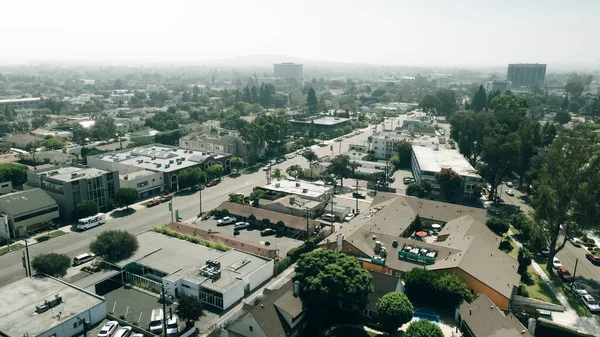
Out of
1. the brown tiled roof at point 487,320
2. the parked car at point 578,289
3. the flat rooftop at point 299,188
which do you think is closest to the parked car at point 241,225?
the flat rooftop at point 299,188

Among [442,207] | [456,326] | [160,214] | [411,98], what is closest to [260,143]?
[160,214]

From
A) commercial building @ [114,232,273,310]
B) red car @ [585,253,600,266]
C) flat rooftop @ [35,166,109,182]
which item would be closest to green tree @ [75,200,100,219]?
flat rooftop @ [35,166,109,182]

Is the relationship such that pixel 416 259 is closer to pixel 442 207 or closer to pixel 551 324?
pixel 551 324

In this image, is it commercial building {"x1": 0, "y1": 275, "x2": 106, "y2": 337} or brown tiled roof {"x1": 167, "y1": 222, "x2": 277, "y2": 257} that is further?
brown tiled roof {"x1": 167, "y1": 222, "x2": 277, "y2": 257}

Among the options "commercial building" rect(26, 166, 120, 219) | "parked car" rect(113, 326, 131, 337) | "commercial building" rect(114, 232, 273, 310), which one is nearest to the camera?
"parked car" rect(113, 326, 131, 337)

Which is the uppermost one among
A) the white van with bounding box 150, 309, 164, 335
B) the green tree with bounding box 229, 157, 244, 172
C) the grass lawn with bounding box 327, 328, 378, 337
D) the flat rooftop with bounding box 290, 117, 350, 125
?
the flat rooftop with bounding box 290, 117, 350, 125

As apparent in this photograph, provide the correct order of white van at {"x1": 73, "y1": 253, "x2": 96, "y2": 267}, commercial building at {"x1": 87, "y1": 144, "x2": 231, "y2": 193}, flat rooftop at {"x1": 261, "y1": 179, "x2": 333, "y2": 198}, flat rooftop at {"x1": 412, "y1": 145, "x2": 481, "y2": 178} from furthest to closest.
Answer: commercial building at {"x1": 87, "y1": 144, "x2": 231, "y2": 193} < flat rooftop at {"x1": 412, "y1": 145, "x2": 481, "y2": 178} < flat rooftop at {"x1": 261, "y1": 179, "x2": 333, "y2": 198} < white van at {"x1": 73, "y1": 253, "x2": 96, "y2": 267}

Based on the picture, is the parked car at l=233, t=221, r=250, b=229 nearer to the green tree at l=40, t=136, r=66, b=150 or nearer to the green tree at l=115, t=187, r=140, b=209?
the green tree at l=115, t=187, r=140, b=209
